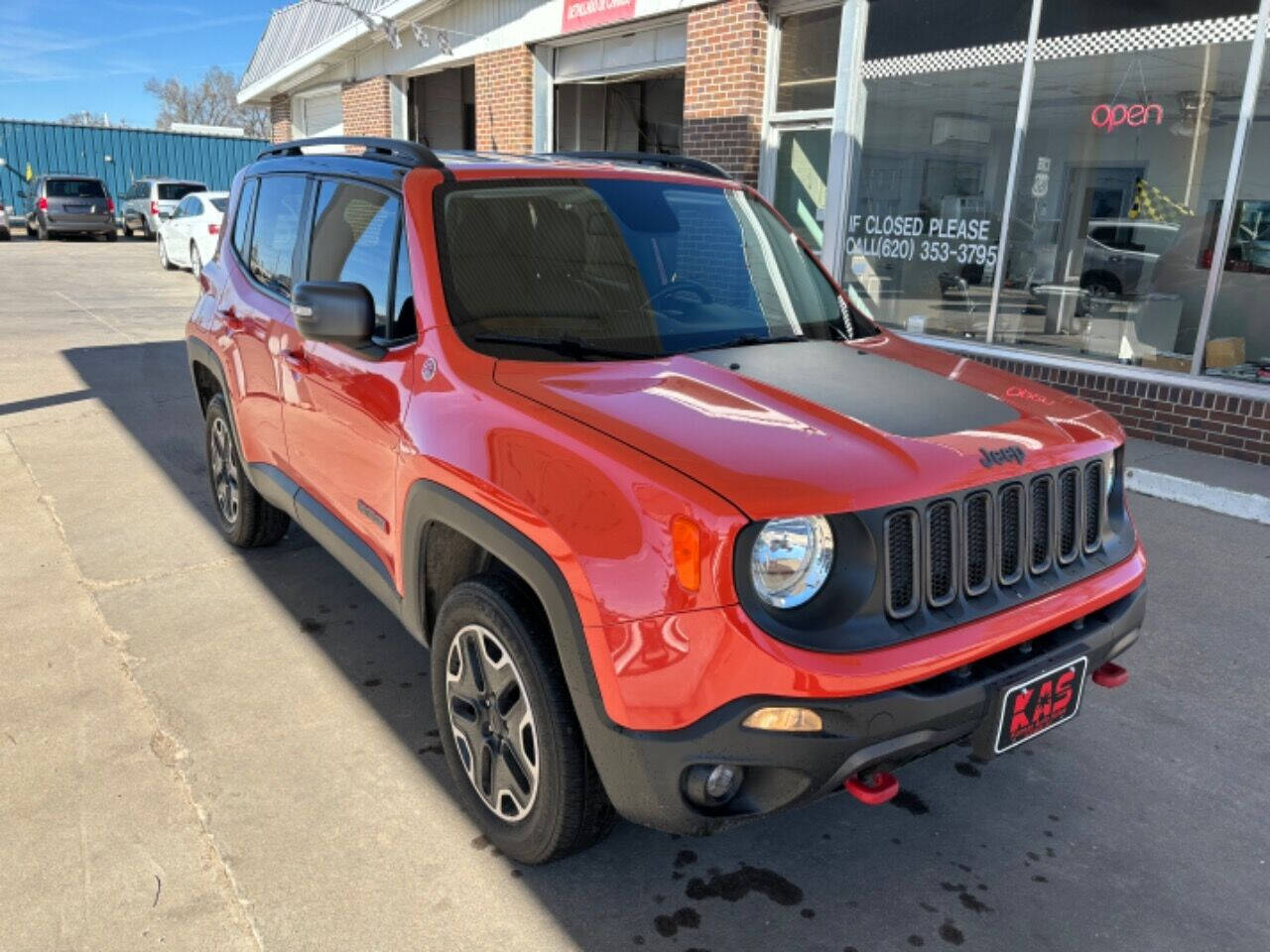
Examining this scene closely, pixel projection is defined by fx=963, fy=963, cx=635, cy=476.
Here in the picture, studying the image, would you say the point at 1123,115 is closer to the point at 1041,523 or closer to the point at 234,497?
the point at 1041,523

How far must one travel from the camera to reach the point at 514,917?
8.08ft

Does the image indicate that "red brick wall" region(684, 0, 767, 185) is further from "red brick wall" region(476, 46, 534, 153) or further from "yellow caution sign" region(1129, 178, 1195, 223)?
"yellow caution sign" region(1129, 178, 1195, 223)

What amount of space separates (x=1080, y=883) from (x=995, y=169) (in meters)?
7.16

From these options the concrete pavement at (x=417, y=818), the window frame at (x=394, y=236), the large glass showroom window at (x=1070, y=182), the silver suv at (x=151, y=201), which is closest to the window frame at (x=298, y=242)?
the window frame at (x=394, y=236)

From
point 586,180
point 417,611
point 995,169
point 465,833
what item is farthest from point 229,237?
point 995,169

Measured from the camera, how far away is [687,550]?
2.03 m

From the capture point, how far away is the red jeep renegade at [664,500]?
2.06 m

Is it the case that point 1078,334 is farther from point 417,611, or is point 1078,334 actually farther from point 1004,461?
point 417,611

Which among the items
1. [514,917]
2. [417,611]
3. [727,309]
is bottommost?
[514,917]

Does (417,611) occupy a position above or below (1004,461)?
below

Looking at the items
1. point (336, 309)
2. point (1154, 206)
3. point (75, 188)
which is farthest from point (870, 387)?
point (75, 188)

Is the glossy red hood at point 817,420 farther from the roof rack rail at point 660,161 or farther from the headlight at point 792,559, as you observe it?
the roof rack rail at point 660,161

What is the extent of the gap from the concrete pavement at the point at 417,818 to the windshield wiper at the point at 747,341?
56.8 inches

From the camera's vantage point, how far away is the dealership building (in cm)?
704
